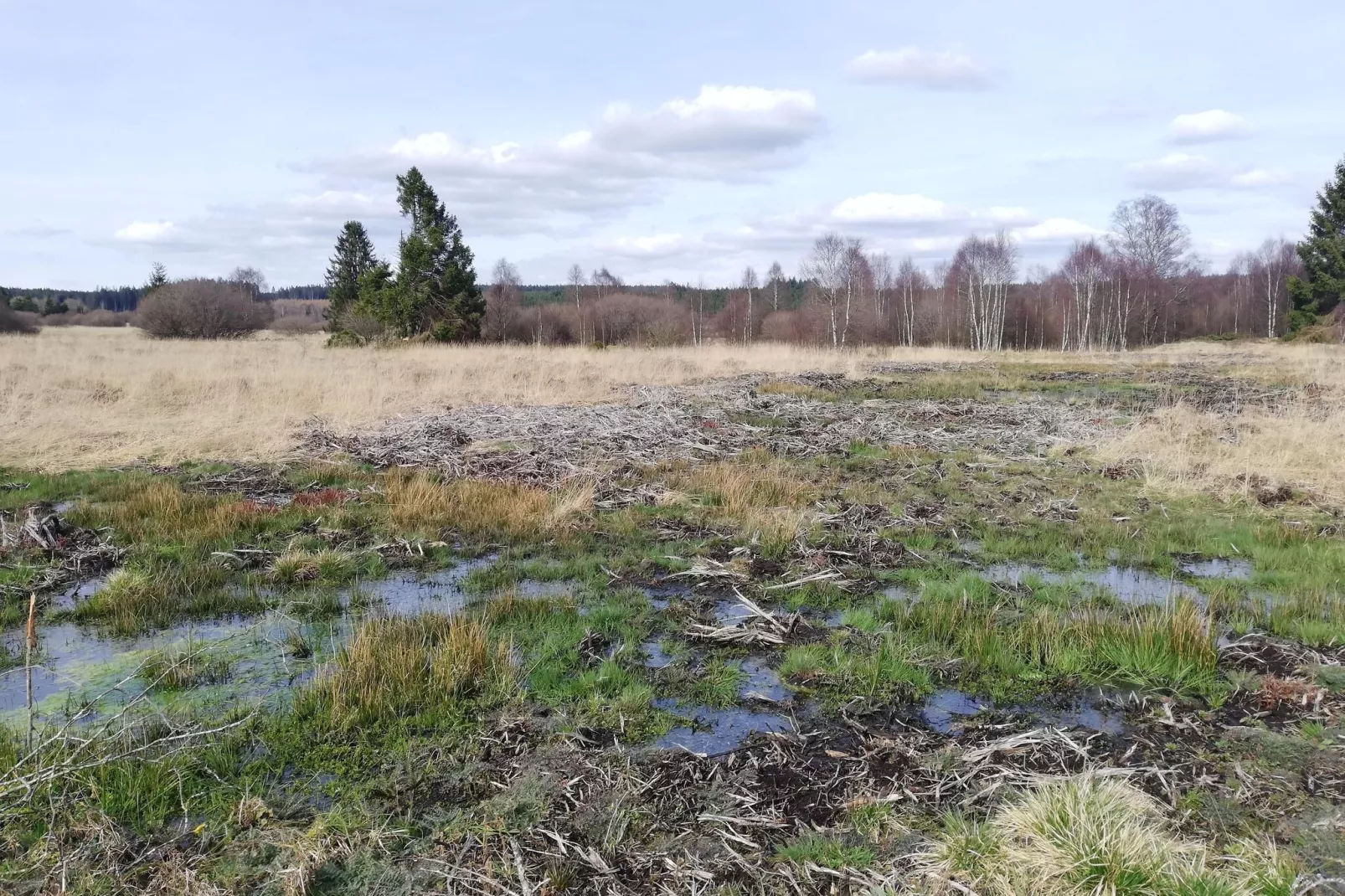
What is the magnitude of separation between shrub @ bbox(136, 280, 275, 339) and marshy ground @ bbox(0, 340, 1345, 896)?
39.7 m

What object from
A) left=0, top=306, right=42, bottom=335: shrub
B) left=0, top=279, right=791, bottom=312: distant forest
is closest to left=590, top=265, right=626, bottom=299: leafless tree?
left=0, top=279, right=791, bottom=312: distant forest

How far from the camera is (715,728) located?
4820mm

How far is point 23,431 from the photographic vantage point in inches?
555

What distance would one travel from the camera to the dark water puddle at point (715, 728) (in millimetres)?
4609

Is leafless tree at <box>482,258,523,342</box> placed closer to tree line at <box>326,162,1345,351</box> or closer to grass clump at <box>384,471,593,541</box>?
tree line at <box>326,162,1345,351</box>

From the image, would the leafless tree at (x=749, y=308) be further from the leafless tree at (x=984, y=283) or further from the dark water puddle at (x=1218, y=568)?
the dark water puddle at (x=1218, y=568)

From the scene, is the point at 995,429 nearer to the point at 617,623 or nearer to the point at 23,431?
the point at 617,623

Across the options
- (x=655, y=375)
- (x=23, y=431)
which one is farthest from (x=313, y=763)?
(x=655, y=375)

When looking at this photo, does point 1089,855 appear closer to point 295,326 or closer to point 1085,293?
point 1085,293

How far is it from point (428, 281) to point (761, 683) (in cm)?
3789

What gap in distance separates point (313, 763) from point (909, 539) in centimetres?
639

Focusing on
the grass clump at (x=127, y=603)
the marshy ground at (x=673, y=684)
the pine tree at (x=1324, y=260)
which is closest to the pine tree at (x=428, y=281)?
the marshy ground at (x=673, y=684)

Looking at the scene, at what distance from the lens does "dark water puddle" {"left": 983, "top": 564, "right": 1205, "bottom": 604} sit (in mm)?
6977

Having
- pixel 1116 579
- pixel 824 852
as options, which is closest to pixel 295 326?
pixel 1116 579
